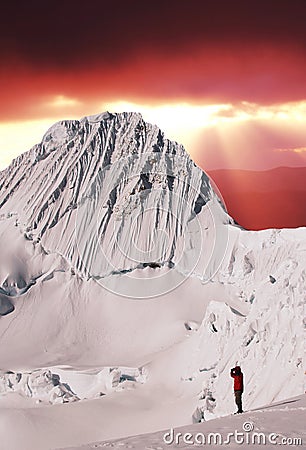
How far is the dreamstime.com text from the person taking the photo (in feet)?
35.8

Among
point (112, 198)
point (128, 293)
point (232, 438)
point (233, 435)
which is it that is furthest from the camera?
point (112, 198)

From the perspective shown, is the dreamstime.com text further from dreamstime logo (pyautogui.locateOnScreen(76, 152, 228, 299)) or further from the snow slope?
dreamstime logo (pyautogui.locateOnScreen(76, 152, 228, 299))

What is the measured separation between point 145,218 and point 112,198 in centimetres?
452

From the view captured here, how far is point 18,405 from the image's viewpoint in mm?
41688

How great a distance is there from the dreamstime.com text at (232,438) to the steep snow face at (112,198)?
191 feet

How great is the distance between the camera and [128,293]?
218ft

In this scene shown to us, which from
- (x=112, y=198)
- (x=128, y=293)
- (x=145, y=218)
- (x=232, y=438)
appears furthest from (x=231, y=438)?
(x=112, y=198)

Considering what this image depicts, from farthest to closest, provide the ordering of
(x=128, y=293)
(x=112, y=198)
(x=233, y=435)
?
(x=112, y=198)
(x=128, y=293)
(x=233, y=435)

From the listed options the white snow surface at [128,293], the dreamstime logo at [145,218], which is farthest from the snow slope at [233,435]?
the dreamstime logo at [145,218]

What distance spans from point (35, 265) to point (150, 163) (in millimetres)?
17248

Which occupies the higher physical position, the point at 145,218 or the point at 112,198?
the point at 112,198

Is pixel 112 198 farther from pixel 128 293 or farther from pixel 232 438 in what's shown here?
pixel 232 438

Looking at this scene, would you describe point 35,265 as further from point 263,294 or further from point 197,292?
point 263,294

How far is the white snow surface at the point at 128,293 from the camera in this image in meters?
30.7
